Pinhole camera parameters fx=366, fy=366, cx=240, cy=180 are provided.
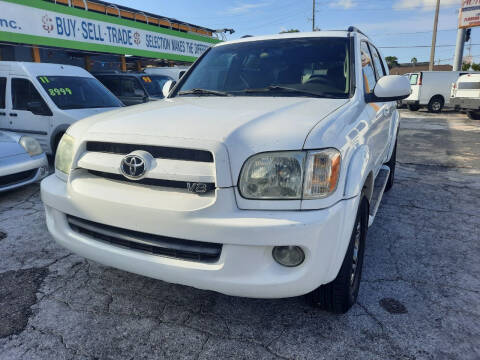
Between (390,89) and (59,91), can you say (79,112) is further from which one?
(390,89)

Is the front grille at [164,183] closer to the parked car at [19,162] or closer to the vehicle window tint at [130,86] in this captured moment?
the parked car at [19,162]

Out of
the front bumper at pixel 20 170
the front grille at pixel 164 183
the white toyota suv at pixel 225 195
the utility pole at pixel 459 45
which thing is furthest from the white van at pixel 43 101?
the utility pole at pixel 459 45

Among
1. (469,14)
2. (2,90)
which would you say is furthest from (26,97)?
(469,14)

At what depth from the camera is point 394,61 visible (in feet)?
195

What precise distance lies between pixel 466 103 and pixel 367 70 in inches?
499

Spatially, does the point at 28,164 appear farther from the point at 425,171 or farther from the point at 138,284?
the point at 425,171

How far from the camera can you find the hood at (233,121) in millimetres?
1765

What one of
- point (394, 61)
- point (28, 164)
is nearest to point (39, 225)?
point (28, 164)

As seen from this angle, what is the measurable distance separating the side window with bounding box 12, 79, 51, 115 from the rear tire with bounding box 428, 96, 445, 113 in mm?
16779

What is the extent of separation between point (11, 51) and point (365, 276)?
39.9 ft

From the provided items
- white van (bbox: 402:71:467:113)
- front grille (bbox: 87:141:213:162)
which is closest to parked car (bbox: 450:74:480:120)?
white van (bbox: 402:71:467:113)

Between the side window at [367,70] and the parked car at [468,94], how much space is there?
479 inches

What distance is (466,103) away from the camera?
13.4 m

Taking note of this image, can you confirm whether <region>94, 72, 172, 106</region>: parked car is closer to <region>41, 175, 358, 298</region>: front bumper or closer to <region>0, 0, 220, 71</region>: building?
<region>0, 0, 220, 71</region>: building
